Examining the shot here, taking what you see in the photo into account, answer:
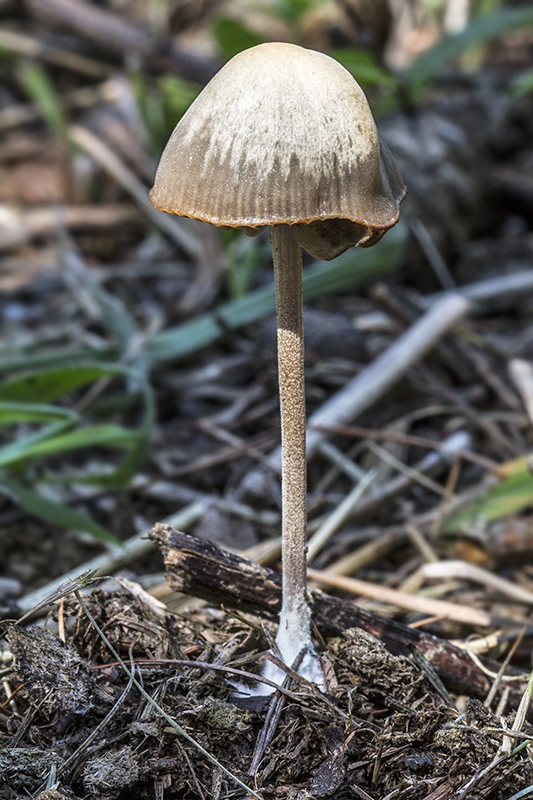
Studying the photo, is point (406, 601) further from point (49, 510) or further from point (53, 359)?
point (53, 359)

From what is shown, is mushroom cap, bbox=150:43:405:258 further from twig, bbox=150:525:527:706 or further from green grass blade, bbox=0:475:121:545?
green grass blade, bbox=0:475:121:545

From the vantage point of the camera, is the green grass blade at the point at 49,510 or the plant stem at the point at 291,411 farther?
the green grass blade at the point at 49,510

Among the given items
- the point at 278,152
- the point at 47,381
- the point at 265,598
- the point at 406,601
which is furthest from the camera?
the point at 47,381

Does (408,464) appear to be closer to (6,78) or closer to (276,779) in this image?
(276,779)

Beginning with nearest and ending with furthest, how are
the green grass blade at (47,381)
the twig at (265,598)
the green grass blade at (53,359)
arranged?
the twig at (265,598) < the green grass blade at (47,381) < the green grass blade at (53,359)

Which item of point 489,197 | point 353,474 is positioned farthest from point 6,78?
point 353,474

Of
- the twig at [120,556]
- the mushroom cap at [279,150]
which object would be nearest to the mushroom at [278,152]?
the mushroom cap at [279,150]

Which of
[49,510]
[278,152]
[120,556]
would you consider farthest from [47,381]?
[278,152]

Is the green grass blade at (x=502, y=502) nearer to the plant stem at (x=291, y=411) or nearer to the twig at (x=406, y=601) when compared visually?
the twig at (x=406, y=601)
